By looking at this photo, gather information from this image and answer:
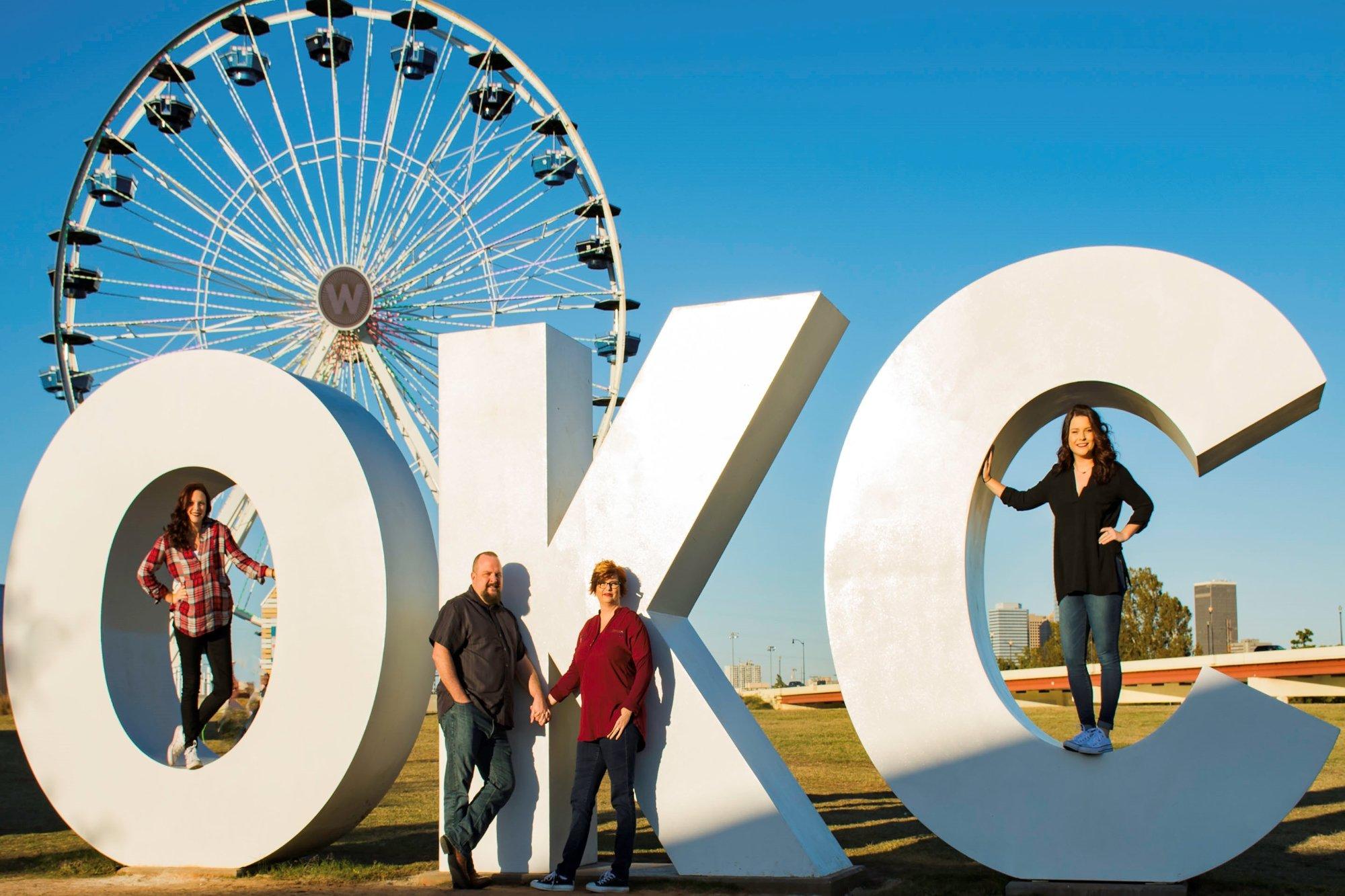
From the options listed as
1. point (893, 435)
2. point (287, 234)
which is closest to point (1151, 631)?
point (287, 234)

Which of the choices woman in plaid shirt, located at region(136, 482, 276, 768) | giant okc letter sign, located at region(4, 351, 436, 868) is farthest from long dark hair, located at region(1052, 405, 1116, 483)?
woman in plaid shirt, located at region(136, 482, 276, 768)

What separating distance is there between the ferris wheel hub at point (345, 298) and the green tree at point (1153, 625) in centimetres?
3999

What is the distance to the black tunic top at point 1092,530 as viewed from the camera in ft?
19.3

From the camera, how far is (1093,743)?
5.71 meters

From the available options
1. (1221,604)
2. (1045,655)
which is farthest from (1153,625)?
(1221,604)

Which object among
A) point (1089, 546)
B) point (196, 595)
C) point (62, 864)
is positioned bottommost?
point (62, 864)

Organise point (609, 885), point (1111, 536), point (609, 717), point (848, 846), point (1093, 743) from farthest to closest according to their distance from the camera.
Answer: point (848, 846), point (609, 717), point (609, 885), point (1111, 536), point (1093, 743)

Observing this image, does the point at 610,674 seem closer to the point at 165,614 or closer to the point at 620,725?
the point at 620,725

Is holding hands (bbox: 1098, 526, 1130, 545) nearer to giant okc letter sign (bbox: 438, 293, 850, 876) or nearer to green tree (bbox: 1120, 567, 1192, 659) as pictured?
giant okc letter sign (bbox: 438, 293, 850, 876)

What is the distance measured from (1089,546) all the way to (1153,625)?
50425mm

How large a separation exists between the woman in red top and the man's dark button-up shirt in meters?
0.28

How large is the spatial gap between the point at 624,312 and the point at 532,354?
1331cm

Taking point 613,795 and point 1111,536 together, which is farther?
point 613,795

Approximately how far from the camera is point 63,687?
758 cm
